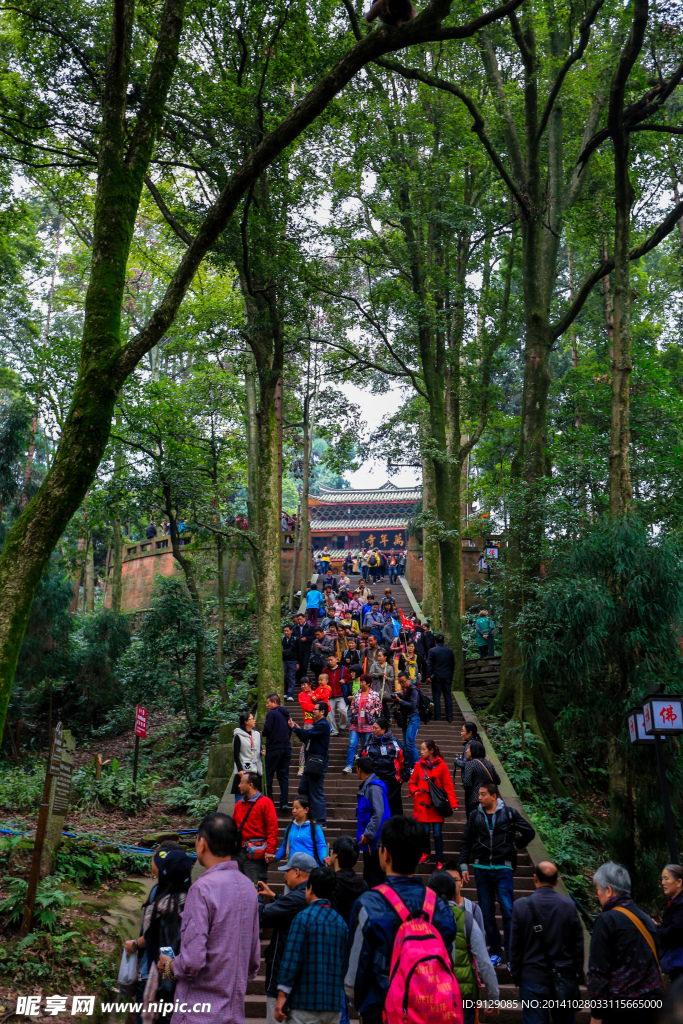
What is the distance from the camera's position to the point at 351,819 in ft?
30.2

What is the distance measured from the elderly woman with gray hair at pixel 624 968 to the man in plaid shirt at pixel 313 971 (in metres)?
1.36

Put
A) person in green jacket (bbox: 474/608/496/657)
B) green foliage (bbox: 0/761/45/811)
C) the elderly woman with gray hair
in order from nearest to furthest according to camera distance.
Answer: the elderly woman with gray hair → green foliage (bbox: 0/761/45/811) → person in green jacket (bbox: 474/608/496/657)

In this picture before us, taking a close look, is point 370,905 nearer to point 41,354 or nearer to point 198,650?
point 198,650

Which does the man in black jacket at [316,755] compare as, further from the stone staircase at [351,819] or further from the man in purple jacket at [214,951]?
the man in purple jacket at [214,951]

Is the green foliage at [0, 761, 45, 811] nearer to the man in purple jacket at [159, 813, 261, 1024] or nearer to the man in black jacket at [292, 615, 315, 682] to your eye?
the man in black jacket at [292, 615, 315, 682]

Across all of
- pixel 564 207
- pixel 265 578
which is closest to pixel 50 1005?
pixel 265 578

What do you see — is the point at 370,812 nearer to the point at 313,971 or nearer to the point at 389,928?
the point at 313,971

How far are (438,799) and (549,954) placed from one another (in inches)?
107

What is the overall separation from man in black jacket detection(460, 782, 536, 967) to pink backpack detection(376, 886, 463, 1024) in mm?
3015

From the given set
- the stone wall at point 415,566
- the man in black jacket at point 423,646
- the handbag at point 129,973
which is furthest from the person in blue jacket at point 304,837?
the stone wall at point 415,566

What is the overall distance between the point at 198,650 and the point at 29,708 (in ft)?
14.1

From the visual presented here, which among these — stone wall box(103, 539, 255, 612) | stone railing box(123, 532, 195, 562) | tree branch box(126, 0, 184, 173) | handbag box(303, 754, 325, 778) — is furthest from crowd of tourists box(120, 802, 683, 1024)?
stone railing box(123, 532, 195, 562)

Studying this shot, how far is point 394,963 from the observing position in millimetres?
3084

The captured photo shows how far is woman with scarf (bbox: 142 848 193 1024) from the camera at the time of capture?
4.15 meters
